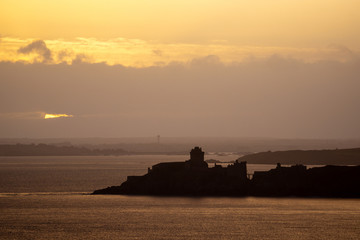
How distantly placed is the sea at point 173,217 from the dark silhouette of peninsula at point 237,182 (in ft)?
10.4

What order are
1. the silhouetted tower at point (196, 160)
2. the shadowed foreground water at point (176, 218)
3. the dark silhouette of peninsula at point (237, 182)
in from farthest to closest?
1. the silhouetted tower at point (196, 160)
2. the dark silhouette of peninsula at point (237, 182)
3. the shadowed foreground water at point (176, 218)

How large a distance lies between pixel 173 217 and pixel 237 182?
76.1ft

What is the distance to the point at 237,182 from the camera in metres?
109

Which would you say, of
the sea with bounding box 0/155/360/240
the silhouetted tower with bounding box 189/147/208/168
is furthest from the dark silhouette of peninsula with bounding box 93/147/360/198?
the sea with bounding box 0/155/360/240

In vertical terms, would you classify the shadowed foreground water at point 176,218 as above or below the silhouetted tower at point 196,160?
below

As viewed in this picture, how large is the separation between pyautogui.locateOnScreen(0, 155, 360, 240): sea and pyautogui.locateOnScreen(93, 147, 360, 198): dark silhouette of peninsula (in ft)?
10.4

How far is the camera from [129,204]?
3898 inches

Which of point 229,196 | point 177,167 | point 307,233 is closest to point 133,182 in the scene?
point 177,167

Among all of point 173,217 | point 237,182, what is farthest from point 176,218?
point 237,182

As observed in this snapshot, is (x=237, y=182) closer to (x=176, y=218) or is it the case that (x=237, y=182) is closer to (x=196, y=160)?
(x=196, y=160)

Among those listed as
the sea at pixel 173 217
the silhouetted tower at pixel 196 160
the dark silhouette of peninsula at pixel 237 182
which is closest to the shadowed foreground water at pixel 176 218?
the sea at pixel 173 217

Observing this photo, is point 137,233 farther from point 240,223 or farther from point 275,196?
point 275,196

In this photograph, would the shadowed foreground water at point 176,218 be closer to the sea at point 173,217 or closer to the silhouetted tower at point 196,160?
the sea at point 173,217

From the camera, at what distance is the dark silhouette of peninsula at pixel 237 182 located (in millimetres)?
108812
